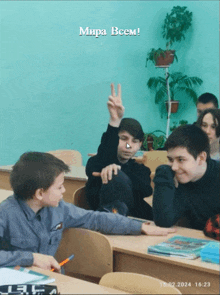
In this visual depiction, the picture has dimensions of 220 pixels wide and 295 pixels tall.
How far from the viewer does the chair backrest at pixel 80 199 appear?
2621 millimetres

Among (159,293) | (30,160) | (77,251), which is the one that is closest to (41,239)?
(77,251)

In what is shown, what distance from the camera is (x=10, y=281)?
1.41 meters

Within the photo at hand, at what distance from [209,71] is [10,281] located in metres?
5.14

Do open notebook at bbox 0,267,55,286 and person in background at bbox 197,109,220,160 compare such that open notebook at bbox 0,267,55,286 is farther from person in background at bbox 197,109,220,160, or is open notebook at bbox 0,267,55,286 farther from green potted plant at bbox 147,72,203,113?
green potted plant at bbox 147,72,203,113

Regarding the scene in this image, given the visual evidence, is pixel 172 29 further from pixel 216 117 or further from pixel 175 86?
pixel 216 117

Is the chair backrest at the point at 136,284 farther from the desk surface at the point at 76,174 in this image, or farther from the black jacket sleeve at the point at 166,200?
the desk surface at the point at 76,174

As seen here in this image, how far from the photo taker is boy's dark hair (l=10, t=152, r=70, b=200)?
6.09 ft

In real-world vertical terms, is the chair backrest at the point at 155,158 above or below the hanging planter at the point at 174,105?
below

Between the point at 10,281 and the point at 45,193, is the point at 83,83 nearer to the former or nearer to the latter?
the point at 45,193

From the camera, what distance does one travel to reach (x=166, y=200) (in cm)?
211

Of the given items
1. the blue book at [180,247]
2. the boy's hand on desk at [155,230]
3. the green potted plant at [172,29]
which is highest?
the green potted plant at [172,29]

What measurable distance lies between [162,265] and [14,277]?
22.2 inches

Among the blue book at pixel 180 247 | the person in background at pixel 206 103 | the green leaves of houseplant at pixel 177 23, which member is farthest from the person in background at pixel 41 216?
the green leaves of houseplant at pixel 177 23

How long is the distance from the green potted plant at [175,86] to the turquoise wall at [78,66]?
10cm
